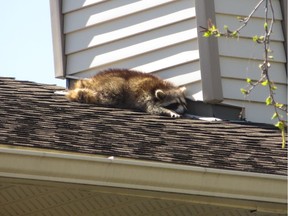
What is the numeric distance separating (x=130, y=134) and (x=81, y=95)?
1478 millimetres

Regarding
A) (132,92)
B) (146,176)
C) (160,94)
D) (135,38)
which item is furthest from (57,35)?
(146,176)

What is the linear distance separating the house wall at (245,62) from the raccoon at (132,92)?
1.62ft

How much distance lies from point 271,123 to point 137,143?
2.55 m

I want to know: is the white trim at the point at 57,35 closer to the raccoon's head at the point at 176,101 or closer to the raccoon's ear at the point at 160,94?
the raccoon's ear at the point at 160,94

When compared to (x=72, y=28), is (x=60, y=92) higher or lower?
lower

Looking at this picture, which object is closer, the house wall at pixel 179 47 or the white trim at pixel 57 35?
the house wall at pixel 179 47

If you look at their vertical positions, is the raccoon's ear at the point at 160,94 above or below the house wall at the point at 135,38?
below

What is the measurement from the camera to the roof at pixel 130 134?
263 inches

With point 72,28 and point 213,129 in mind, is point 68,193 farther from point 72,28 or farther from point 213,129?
point 72,28

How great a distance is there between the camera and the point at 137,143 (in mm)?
7137

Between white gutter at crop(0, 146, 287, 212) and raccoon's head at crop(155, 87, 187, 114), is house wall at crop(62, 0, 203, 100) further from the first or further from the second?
white gutter at crop(0, 146, 287, 212)

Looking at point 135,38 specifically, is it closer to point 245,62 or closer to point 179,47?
point 179,47

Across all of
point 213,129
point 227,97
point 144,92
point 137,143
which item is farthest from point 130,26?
point 137,143

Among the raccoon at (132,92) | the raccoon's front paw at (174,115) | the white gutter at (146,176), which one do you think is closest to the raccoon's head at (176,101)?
the raccoon at (132,92)
